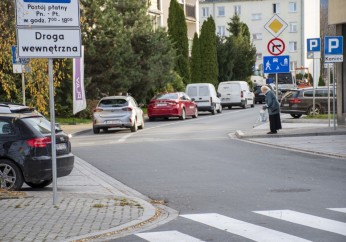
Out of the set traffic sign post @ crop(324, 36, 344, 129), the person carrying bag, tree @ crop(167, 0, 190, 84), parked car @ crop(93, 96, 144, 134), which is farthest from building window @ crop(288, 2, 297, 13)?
the person carrying bag

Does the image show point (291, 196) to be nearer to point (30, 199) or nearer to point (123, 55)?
point (30, 199)

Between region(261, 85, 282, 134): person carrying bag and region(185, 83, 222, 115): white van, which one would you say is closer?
region(261, 85, 282, 134): person carrying bag

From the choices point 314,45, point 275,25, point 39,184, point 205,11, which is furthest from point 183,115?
point 205,11

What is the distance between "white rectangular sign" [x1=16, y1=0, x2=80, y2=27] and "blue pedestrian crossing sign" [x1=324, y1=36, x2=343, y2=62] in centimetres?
1587

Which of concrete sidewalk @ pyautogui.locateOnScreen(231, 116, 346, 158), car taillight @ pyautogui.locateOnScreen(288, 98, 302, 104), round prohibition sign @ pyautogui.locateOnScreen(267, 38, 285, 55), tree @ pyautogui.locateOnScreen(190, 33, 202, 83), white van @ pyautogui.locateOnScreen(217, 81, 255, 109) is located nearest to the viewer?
concrete sidewalk @ pyautogui.locateOnScreen(231, 116, 346, 158)

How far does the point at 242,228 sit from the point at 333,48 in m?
17.5

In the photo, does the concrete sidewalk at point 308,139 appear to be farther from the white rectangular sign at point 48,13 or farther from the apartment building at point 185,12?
the apartment building at point 185,12

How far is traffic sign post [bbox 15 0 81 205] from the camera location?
10.9 meters

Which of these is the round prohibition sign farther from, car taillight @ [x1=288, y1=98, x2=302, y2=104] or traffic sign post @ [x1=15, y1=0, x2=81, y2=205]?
traffic sign post @ [x1=15, y1=0, x2=81, y2=205]

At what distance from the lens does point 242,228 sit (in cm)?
919

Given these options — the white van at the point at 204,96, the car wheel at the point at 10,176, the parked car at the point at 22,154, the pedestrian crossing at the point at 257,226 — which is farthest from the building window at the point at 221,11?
the pedestrian crossing at the point at 257,226

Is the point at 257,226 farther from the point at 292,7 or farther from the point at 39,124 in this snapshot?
the point at 292,7

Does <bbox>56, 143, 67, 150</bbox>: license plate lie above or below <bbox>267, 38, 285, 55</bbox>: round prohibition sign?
below

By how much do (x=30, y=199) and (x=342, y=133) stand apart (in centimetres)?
1537
